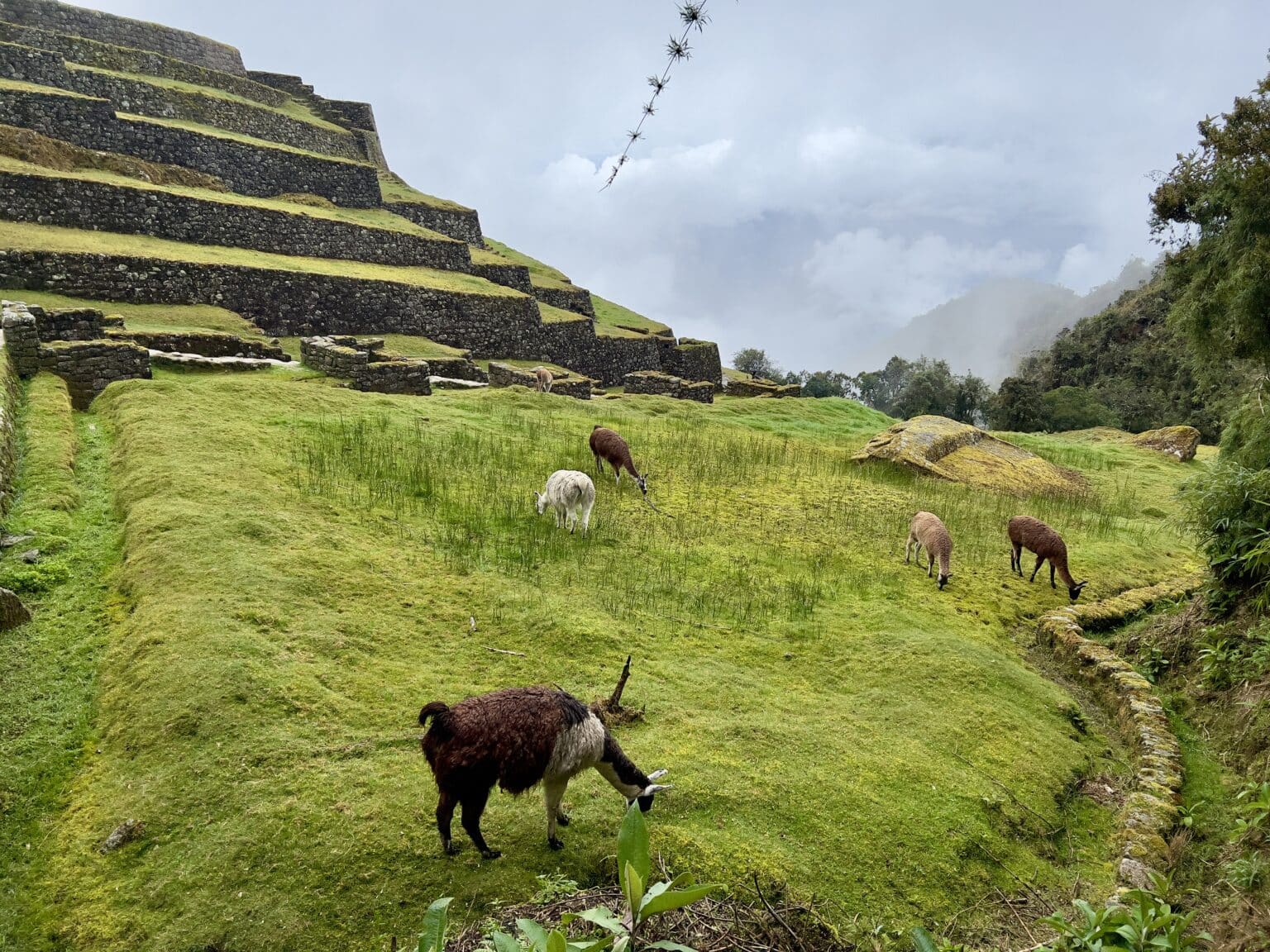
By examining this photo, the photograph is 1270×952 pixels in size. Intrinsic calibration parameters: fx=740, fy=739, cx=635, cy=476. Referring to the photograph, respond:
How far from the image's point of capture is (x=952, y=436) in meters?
19.5

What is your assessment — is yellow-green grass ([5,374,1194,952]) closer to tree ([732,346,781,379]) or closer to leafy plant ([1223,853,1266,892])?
leafy plant ([1223,853,1266,892])

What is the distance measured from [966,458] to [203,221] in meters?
28.2

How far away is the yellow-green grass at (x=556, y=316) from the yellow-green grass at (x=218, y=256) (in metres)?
2.15

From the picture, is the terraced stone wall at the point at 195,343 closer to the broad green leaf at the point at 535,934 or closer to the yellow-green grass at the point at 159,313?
the yellow-green grass at the point at 159,313

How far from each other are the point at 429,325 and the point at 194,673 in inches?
1058

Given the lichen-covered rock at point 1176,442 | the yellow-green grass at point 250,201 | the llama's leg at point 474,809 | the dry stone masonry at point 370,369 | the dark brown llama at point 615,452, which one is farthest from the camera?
the lichen-covered rock at point 1176,442

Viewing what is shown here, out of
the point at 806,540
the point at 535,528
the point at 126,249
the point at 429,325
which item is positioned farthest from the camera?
the point at 429,325

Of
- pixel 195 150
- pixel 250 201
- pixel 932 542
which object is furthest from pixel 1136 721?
pixel 195 150

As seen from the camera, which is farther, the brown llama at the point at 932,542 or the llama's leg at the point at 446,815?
→ the brown llama at the point at 932,542

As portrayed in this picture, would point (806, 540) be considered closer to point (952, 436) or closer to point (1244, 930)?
point (1244, 930)

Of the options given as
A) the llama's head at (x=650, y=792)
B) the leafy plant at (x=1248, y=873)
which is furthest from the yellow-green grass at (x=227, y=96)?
the leafy plant at (x=1248, y=873)

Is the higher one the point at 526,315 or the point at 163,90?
the point at 163,90

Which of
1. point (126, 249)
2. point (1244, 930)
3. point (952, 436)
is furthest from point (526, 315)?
point (1244, 930)

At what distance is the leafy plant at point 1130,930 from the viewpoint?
9.95 feet
